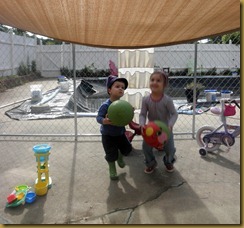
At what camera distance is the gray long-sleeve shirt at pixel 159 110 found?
3.18 m

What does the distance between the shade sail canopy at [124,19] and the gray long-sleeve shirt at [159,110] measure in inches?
26.7

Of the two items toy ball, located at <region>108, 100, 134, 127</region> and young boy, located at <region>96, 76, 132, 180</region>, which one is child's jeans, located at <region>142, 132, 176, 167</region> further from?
toy ball, located at <region>108, 100, 134, 127</region>

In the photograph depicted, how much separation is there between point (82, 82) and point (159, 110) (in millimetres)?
10591

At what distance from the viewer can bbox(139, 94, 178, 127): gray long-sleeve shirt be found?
3180 mm

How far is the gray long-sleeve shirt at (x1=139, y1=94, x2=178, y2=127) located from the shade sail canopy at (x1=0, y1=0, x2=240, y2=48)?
2.22ft

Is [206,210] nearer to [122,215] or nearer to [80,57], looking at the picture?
[122,215]

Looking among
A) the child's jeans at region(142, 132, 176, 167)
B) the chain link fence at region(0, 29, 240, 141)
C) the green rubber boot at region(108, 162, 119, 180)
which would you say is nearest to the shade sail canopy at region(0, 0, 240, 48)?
the child's jeans at region(142, 132, 176, 167)

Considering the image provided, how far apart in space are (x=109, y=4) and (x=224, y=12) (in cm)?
99

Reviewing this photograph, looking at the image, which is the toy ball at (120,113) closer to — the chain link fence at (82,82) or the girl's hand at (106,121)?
the girl's hand at (106,121)

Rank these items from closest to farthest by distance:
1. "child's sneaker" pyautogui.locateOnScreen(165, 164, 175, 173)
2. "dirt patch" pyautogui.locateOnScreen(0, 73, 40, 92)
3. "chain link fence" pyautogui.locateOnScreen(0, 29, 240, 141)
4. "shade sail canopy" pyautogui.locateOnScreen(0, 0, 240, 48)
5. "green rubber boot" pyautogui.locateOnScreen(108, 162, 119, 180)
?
"shade sail canopy" pyautogui.locateOnScreen(0, 0, 240, 48), "green rubber boot" pyautogui.locateOnScreen(108, 162, 119, 180), "child's sneaker" pyautogui.locateOnScreen(165, 164, 175, 173), "chain link fence" pyautogui.locateOnScreen(0, 29, 240, 141), "dirt patch" pyautogui.locateOnScreen(0, 73, 40, 92)

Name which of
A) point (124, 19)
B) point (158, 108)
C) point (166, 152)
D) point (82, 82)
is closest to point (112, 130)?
point (158, 108)

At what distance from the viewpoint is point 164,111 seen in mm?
3230

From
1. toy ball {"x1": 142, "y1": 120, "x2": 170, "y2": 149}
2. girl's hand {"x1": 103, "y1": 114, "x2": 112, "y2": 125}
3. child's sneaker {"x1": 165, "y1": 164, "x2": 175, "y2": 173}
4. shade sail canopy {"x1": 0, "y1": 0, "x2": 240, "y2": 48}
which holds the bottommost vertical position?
child's sneaker {"x1": 165, "y1": 164, "x2": 175, "y2": 173}

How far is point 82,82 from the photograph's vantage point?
44.2 feet
